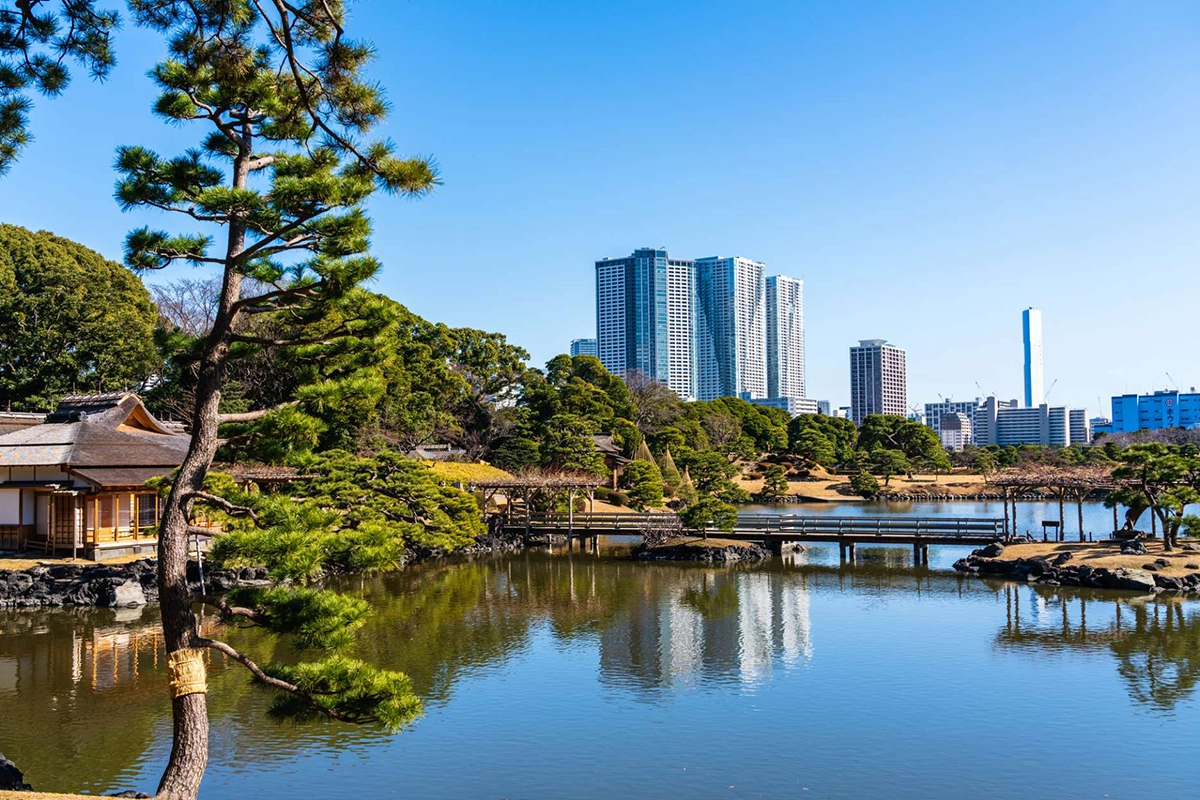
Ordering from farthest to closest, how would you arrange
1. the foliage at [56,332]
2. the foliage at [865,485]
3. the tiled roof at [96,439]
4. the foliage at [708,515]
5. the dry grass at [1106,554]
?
the foliage at [865,485] → the foliage at [56,332] → the foliage at [708,515] → the tiled roof at [96,439] → the dry grass at [1106,554]

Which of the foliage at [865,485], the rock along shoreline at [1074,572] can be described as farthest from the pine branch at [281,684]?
the foliage at [865,485]

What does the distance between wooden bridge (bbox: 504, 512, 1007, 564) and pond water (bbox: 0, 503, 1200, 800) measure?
15.4 feet

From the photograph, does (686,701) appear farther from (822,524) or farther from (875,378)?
(875,378)

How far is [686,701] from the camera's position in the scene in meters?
11.7

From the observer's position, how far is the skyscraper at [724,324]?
129m

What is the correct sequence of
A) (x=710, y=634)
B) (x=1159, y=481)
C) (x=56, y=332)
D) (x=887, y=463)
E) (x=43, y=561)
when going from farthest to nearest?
(x=887, y=463)
(x=56, y=332)
(x=1159, y=481)
(x=43, y=561)
(x=710, y=634)

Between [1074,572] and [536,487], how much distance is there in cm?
1462

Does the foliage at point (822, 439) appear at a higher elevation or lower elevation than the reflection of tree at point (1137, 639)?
higher

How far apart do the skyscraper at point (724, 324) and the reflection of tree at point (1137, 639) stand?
11149cm

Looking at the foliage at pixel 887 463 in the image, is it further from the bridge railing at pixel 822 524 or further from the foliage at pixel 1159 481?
the foliage at pixel 1159 481

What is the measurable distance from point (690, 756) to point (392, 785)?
312 centimetres

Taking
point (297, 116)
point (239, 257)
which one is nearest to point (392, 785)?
point (239, 257)

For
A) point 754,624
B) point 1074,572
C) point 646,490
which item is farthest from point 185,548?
point 646,490

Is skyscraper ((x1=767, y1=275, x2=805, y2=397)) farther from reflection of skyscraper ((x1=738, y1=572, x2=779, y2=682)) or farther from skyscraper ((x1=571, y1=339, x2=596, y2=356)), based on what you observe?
reflection of skyscraper ((x1=738, y1=572, x2=779, y2=682))
